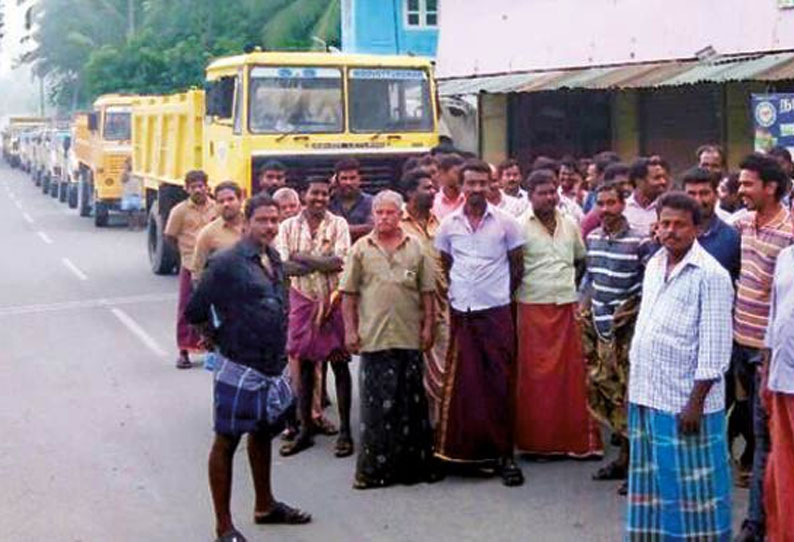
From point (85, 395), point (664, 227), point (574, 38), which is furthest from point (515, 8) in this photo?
point (664, 227)

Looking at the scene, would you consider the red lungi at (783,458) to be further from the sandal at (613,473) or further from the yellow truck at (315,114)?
the yellow truck at (315,114)

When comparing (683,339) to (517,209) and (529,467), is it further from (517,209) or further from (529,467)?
(517,209)

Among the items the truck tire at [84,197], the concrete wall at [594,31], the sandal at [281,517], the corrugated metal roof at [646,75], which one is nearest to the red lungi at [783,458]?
the sandal at [281,517]

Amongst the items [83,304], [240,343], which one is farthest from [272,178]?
[83,304]

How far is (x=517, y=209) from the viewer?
958 centimetres

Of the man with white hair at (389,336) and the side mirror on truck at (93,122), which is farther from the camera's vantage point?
the side mirror on truck at (93,122)

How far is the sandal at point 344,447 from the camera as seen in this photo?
27.8ft

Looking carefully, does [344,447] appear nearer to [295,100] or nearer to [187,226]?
[187,226]

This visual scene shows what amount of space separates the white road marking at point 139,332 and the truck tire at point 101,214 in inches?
549

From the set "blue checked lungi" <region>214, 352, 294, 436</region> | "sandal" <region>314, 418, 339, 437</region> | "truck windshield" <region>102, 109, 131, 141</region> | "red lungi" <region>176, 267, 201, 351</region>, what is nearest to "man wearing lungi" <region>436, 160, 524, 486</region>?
"sandal" <region>314, 418, 339, 437</region>

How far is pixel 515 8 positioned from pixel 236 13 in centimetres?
2148

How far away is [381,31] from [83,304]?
1941 centimetres

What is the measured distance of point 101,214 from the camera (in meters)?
29.6

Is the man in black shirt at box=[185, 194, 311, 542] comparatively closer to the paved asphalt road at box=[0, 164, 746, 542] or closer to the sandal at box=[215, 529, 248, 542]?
the sandal at box=[215, 529, 248, 542]
